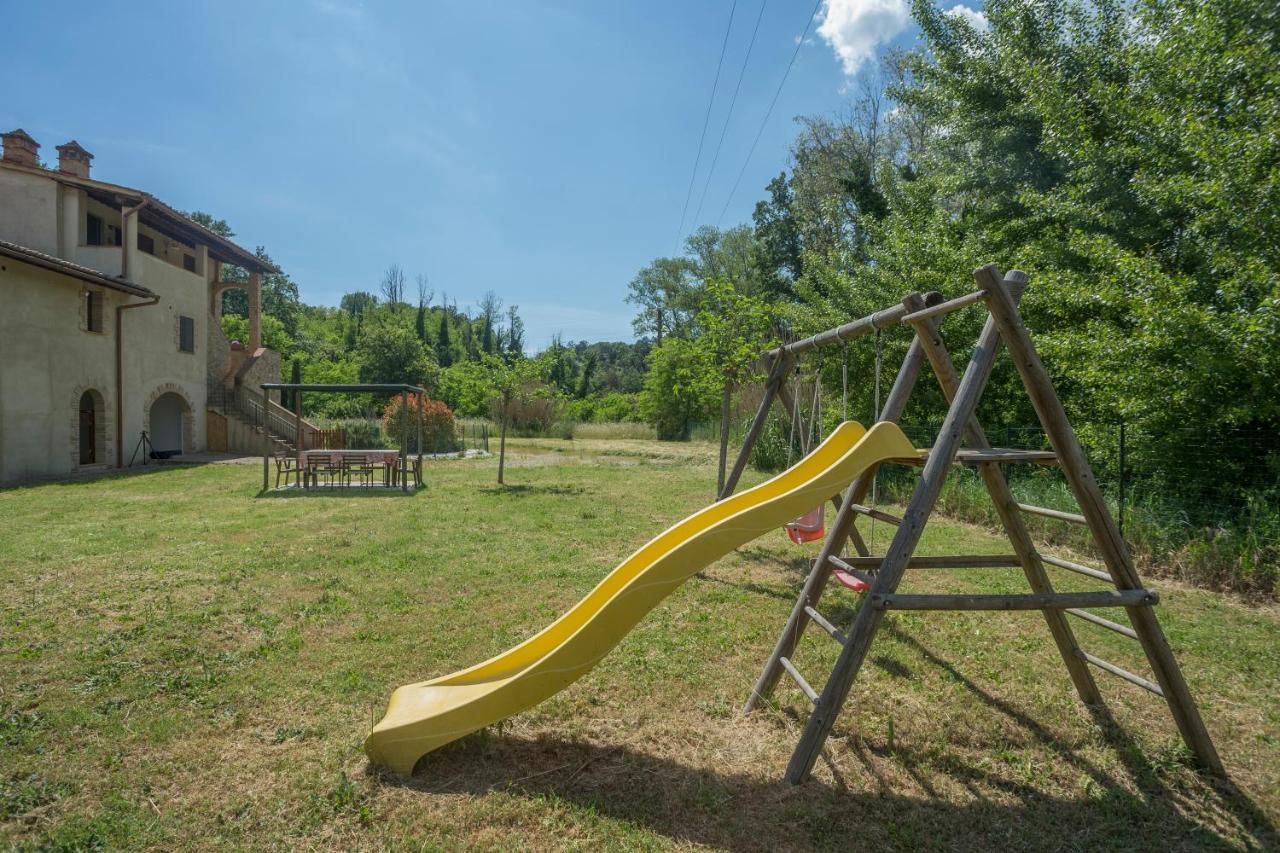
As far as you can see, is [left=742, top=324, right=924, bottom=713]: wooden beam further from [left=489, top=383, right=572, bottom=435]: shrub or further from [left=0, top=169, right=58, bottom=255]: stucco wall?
[left=489, top=383, right=572, bottom=435]: shrub

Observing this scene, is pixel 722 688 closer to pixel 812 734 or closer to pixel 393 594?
pixel 812 734

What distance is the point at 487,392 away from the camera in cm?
1609

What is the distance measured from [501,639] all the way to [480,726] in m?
1.71

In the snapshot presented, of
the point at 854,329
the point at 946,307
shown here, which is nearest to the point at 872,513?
the point at 946,307

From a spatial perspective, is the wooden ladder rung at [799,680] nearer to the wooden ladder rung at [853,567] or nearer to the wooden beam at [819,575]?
the wooden beam at [819,575]

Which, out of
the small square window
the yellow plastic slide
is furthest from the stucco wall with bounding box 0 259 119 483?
the yellow plastic slide

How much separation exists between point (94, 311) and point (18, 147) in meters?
5.71

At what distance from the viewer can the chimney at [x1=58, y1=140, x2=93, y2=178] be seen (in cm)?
1794

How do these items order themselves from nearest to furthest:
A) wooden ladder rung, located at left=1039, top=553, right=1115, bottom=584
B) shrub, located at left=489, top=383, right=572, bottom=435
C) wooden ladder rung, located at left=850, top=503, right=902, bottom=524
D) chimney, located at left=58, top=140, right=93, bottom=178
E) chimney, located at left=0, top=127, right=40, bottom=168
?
wooden ladder rung, located at left=1039, top=553, right=1115, bottom=584
wooden ladder rung, located at left=850, top=503, right=902, bottom=524
chimney, located at left=0, top=127, right=40, bottom=168
chimney, located at left=58, top=140, right=93, bottom=178
shrub, located at left=489, top=383, right=572, bottom=435

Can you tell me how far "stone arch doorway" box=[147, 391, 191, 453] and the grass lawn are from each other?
15.0 meters

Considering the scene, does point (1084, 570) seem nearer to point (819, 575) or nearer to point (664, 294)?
point (819, 575)

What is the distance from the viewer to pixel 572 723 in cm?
337

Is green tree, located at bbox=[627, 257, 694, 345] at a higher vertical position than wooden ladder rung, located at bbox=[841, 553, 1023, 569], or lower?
higher

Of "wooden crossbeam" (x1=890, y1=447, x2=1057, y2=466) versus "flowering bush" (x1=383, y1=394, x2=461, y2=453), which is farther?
"flowering bush" (x1=383, y1=394, x2=461, y2=453)
